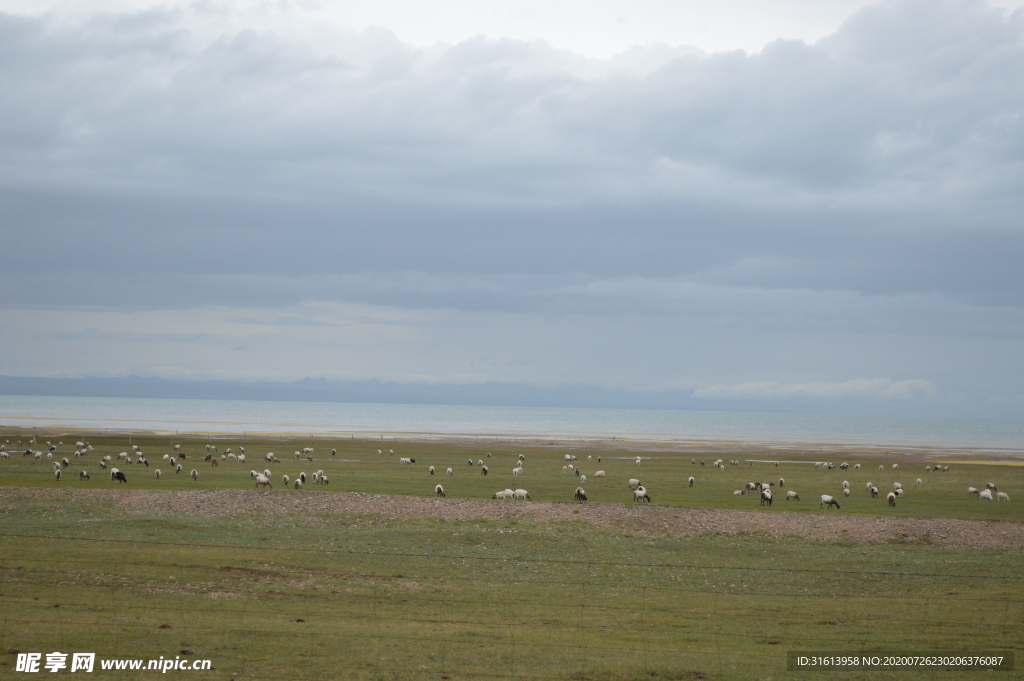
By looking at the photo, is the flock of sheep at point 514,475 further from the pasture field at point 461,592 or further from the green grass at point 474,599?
the green grass at point 474,599

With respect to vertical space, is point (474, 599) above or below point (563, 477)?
above

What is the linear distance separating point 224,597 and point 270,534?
37.1 ft

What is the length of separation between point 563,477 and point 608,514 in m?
25.3

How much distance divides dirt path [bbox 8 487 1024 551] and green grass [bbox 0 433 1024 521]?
13.5ft

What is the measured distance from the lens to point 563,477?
63.5 m

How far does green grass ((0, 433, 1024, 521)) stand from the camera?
48.0m

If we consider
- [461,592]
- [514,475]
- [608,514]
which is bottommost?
[514,475]

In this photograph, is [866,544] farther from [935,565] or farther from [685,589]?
[685,589]

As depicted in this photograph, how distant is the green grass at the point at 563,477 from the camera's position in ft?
158

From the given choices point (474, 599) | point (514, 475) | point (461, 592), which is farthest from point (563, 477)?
point (474, 599)

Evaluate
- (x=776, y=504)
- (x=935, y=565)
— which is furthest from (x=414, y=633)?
(x=776, y=504)

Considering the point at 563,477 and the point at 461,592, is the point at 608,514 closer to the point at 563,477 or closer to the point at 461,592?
the point at 461,592

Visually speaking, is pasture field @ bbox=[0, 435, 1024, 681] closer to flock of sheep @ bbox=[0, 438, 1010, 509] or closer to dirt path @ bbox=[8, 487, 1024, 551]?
dirt path @ bbox=[8, 487, 1024, 551]

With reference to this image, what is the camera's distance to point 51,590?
19922 millimetres
